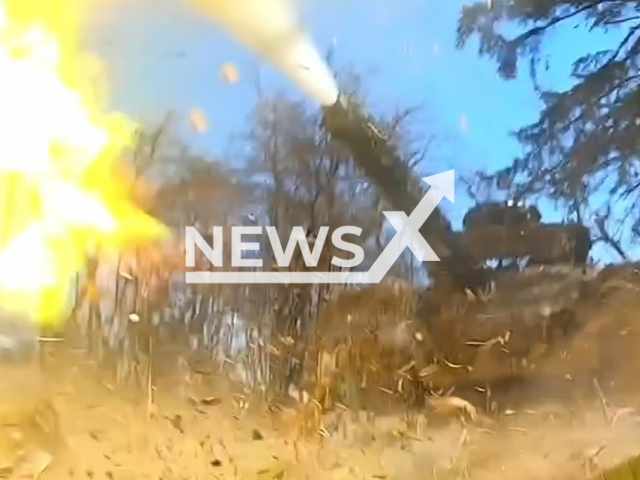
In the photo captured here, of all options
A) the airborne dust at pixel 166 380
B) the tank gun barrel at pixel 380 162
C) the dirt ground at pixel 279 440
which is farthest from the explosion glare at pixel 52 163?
the tank gun barrel at pixel 380 162

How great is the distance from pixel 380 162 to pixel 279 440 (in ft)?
1.15

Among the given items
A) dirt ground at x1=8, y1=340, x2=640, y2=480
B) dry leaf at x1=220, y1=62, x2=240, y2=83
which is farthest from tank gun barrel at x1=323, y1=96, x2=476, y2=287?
dirt ground at x1=8, y1=340, x2=640, y2=480

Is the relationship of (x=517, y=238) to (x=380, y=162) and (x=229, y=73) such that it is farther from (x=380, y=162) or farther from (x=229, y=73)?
(x=229, y=73)

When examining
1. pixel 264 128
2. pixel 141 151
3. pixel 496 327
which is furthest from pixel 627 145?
pixel 141 151

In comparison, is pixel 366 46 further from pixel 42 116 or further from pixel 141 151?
pixel 42 116

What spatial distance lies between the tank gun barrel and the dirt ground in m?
0.23

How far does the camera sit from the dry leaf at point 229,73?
40.4 inches

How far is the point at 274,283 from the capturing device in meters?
1.00

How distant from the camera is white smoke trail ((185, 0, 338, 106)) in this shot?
1.03m

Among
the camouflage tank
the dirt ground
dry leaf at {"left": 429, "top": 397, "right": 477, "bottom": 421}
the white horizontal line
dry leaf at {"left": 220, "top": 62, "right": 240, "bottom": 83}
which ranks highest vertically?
dry leaf at {"left": 220, "top": 62, "right": 240, "bottom": 83}

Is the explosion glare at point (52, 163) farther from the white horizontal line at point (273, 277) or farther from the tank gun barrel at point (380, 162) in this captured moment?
the tank gun barrel at point (380, 162)

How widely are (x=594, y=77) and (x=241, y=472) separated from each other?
0.64 metres

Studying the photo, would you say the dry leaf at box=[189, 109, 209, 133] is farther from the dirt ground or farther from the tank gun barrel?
the dirt ground

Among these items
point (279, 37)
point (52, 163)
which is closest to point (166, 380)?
point (52, 163)
